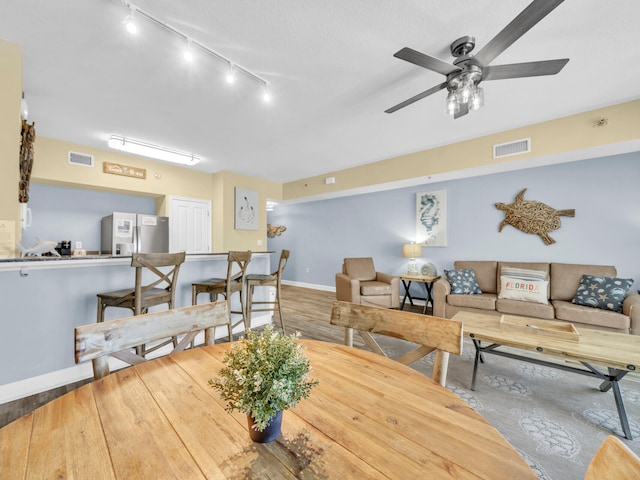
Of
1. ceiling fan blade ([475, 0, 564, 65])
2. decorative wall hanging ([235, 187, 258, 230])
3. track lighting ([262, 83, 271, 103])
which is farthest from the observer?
decorative wall hanging ([235, 187, 258, 230])

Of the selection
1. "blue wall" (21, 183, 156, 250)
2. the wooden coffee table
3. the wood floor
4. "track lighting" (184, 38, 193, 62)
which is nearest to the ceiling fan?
"track lighting" (184, 38, 193, 62)

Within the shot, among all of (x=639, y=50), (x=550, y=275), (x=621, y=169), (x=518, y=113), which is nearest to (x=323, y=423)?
(x=639, y=50)

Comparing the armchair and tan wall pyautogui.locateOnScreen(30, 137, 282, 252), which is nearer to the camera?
tan wall pyautogui.locateOnScreen(30, 137, 282, 252)

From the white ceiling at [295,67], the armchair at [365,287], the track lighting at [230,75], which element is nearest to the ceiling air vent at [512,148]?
the white ceiling at [295,67]

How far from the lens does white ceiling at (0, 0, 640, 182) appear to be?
1.74 m

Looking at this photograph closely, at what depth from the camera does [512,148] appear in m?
3.48

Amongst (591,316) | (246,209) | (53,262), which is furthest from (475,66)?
(246,209)

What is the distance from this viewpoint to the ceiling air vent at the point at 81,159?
3.75 m

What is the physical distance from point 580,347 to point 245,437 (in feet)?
7.62

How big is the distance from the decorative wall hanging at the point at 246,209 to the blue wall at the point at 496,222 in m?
1.82

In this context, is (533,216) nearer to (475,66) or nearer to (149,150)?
(475,66)

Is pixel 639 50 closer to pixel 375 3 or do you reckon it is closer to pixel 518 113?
pixel 518 113

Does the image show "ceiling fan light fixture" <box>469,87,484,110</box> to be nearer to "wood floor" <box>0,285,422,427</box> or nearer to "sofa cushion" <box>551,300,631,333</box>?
"wood floor" <box>0,285,422,427</box>

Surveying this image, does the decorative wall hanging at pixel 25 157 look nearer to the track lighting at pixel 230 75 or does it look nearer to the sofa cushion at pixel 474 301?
the track lighting at pixel 230 75
